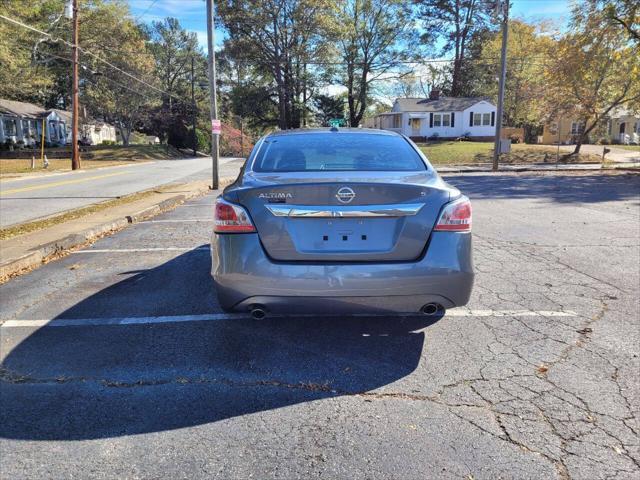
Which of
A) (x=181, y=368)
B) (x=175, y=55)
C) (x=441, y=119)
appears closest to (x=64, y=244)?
(x=181, y=368)

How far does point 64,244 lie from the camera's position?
7.32 meters

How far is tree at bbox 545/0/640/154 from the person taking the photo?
2417cm

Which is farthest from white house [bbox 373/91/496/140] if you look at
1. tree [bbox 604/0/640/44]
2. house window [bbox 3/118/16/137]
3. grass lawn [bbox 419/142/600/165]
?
house window [bbox 3/118/16/137]

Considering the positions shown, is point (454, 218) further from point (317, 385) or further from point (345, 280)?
point (317, 385)

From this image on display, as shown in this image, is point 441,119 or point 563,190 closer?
point 563,190

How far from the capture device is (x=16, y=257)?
6.21 m

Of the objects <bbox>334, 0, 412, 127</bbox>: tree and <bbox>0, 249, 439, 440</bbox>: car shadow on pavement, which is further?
<bbox>334, 0, 412, 127</bbox>: tree

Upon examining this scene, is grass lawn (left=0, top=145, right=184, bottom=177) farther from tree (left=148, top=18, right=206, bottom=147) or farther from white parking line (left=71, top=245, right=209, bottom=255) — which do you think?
white parking line (left=71, top=245, right=209, bottom=255)

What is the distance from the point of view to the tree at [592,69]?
24.2 m

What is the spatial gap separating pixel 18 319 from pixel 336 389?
3089 mm

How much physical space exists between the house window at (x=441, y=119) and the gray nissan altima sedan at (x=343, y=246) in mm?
52454

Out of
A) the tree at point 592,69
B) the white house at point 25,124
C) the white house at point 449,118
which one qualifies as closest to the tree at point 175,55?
the white house at point 25,124

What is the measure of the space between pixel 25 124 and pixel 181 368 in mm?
55281

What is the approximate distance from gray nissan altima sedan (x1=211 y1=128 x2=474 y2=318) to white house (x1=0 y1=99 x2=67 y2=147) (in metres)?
46.4
